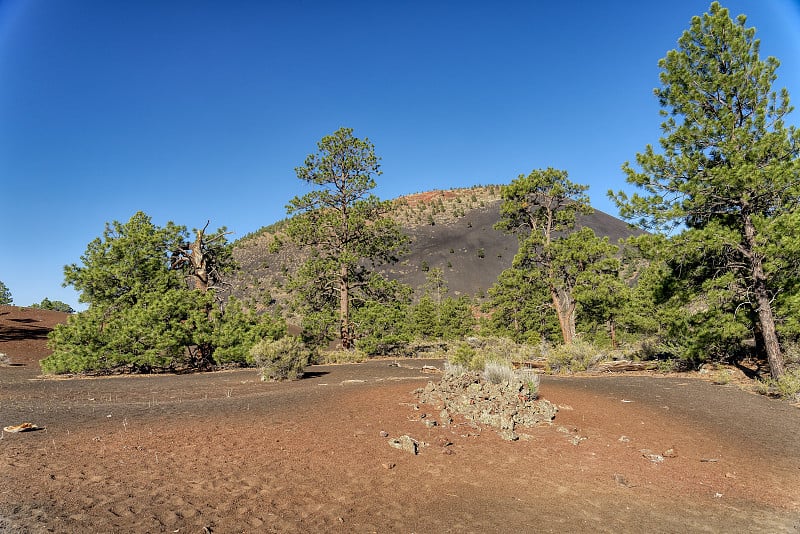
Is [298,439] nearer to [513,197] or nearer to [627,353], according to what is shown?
[627,353]

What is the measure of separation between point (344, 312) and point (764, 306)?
17174mm

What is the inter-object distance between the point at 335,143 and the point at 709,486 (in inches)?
866

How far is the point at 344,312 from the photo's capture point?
22.9m

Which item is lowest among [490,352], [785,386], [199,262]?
[785,386]

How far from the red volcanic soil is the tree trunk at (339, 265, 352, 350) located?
12533 mm

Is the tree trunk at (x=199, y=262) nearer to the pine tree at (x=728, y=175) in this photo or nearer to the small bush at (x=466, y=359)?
the small bush at (x=466, y=359)

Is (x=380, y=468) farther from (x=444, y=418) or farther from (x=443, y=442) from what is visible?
(x=444, y=418)

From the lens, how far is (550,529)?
441cm

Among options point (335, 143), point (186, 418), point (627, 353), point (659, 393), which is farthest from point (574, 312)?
point (186, 418)

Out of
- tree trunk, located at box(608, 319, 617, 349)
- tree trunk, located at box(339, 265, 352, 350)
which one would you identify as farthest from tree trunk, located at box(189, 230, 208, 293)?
tree trunk, located at box(608, 319, 617, 349)

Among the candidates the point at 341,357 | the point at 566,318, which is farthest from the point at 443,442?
the point at 566,318

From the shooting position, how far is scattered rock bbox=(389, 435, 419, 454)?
653 cm

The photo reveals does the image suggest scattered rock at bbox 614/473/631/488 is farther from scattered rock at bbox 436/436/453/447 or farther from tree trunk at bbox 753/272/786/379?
tree trunk at bbox 753/272/786/379

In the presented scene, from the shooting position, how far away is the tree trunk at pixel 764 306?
38.2ft
